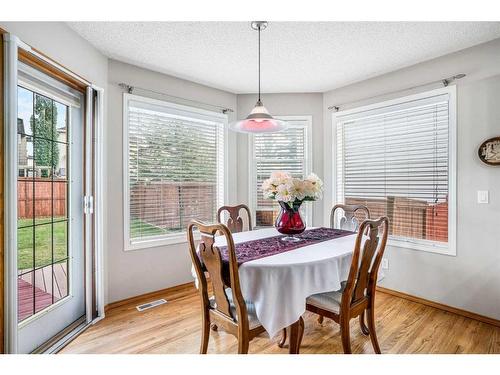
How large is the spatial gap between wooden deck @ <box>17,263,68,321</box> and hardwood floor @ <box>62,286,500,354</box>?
38 cm

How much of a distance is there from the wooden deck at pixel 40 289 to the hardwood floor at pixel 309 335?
0.38 meters

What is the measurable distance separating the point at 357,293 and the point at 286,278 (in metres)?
0.59

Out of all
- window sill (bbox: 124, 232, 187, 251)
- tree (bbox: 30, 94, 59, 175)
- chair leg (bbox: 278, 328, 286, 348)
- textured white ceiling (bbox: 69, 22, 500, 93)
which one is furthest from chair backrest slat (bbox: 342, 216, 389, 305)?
tree (bbox: 30, 94, 59, 175)

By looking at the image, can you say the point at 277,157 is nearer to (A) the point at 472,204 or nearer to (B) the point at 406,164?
(B) the point at 406,164

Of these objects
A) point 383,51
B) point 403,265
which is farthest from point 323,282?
point 383,51

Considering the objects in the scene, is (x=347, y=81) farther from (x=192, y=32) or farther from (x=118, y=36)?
(x=118, y=36)

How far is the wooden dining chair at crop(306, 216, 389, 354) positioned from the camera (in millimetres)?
1701

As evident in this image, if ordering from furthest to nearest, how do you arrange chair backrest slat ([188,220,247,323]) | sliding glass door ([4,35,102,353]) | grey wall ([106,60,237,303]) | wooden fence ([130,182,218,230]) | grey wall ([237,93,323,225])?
grey wall ([237,93,323,225])
wooden fence ([130,182,218,230])
grey wall ([106,60,237,303])
sliding glass door ([4,35,102,353])
chair backrest slat ([188,220,247,323])

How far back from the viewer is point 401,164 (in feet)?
9.91

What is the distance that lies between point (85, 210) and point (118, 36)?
152cm

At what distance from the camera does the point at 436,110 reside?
2756mm

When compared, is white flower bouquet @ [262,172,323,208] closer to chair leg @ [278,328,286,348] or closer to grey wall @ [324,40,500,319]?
chair leg @ [278,328,286,348]

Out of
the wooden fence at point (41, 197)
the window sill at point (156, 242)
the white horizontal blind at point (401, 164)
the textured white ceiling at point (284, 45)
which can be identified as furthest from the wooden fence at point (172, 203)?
the white horizontal blind at point (401, 164)

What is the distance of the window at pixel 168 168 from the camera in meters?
2.94
